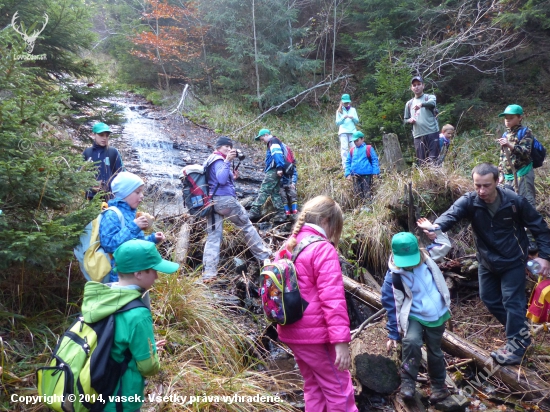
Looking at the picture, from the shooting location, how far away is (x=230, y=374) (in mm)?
3715

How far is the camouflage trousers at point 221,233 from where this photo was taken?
5.37 meters

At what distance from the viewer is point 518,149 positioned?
557 cm

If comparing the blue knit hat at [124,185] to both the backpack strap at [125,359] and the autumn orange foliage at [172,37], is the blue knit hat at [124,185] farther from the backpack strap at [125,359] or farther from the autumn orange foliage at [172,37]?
the autumn orange foliage at [172,37]

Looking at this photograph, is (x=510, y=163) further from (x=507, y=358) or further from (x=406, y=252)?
→ (x=406, y=252)

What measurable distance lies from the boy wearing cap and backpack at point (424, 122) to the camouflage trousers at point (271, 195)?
3.05m

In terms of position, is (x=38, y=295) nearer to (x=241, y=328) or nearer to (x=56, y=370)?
(x=56, y=370)

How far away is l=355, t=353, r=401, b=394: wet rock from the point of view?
12.9ft

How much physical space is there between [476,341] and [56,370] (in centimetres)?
495

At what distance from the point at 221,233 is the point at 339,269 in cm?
301

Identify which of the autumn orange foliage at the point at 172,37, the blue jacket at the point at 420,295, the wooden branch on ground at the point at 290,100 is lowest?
the blue jacket at the point at 420,295

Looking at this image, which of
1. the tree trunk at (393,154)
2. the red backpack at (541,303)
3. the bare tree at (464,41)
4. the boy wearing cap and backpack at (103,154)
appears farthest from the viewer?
the bare tree at (464,41)

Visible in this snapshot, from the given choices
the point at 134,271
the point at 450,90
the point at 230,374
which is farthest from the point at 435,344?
the point at 450,90

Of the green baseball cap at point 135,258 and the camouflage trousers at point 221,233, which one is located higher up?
the green baseball cap at point 135,258

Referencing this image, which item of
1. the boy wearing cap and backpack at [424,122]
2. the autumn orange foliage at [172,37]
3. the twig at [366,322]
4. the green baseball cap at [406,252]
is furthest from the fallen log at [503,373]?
the autumn orange foliage at [172,37]
